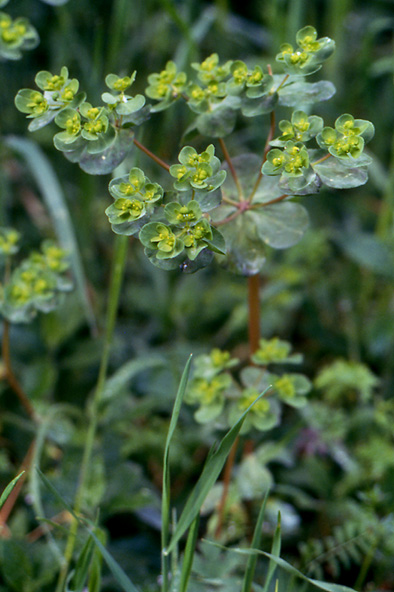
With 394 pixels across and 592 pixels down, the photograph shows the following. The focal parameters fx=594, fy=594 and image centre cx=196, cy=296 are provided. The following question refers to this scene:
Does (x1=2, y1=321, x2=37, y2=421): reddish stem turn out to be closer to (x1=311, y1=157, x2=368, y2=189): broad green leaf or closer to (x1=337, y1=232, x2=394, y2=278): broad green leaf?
(x1=311, y1=157, x2=368, y2=189): broad green leaf

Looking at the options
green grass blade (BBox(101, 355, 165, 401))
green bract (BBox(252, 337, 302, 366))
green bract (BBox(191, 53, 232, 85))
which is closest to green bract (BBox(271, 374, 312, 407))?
green bract (BBox(252, 337, 302, 366))

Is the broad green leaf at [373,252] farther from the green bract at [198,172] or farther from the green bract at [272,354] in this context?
the green bract at [198,172]

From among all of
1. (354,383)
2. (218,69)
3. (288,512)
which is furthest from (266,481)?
(218,69)

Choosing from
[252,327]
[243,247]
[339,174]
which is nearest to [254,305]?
[252,327]

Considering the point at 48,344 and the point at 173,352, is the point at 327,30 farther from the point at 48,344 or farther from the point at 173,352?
the point at 48,344

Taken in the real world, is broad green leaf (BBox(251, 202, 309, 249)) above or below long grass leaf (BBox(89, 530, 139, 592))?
above

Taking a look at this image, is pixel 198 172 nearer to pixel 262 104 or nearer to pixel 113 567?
pixel 262 104
